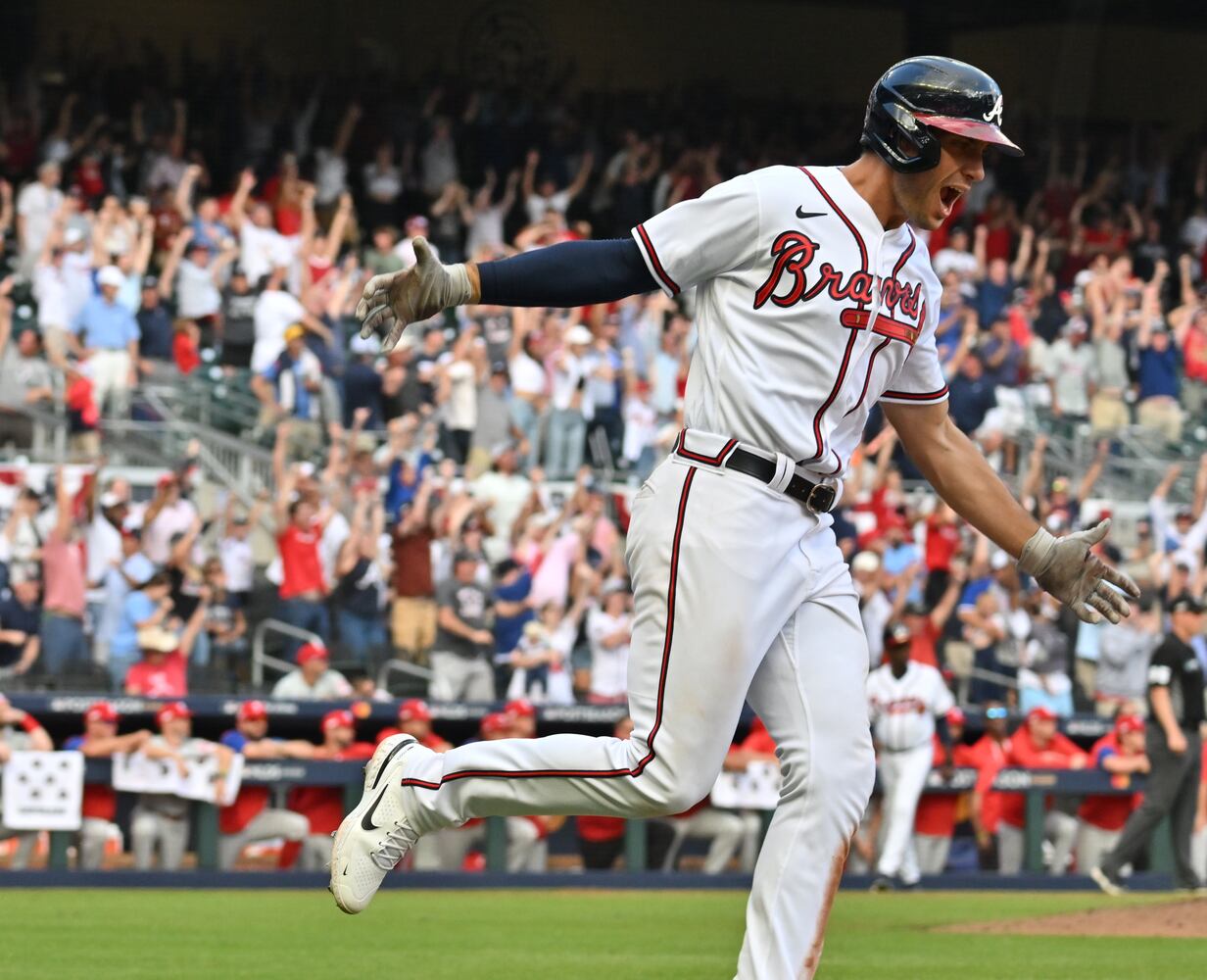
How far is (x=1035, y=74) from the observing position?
27.1 meters

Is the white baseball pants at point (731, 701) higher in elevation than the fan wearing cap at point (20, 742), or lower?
higher

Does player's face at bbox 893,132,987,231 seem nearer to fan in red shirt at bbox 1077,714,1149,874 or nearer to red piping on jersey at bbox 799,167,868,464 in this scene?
red piping on jersey at bbox 799,167,868,464

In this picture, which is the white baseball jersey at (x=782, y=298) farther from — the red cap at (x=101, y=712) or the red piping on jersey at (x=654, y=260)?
the red cap at (x=101, y=712)

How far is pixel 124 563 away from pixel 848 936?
5848mm

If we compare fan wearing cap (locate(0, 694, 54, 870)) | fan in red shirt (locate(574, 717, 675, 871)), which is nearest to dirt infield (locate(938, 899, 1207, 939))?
fan in red shirt (locate(574, 717, 675, 871))

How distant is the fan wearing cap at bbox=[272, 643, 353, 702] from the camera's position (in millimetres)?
13391

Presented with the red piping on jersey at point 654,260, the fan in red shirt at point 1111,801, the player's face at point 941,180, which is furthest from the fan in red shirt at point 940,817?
the red piping on jersey at point 654,260

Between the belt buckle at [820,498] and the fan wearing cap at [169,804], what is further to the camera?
the fan wearing cap at [169,804]

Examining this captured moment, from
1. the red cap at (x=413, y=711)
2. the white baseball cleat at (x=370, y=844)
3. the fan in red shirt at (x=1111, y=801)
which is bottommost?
the fan in red shirt at (x=1111, y=801)

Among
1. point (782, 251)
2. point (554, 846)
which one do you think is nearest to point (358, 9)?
point (554, 846)

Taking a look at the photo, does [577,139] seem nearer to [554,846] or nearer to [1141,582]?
[1141,582]

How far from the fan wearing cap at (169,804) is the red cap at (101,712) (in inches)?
11.4

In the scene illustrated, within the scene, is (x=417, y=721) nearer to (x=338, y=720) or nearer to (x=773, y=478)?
(x=338, y=720)

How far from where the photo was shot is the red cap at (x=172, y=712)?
12578 millimetres
